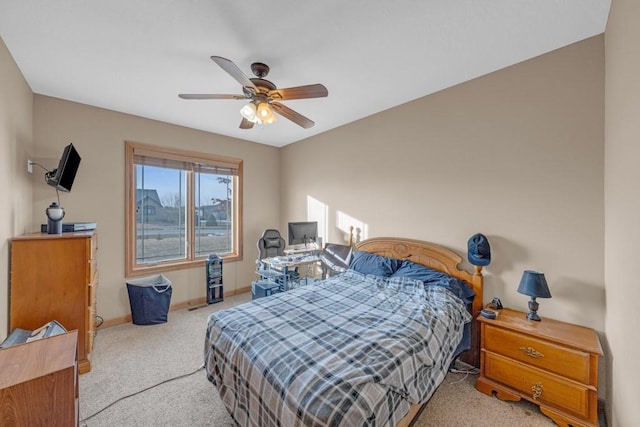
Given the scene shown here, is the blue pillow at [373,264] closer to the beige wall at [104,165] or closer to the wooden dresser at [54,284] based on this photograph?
the beige wall at [104,165]

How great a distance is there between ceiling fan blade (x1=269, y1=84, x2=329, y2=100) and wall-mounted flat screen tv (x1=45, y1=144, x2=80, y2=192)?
2066 millimetres

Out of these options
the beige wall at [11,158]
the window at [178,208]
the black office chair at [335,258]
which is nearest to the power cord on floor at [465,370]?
the black office chair at [335,258]

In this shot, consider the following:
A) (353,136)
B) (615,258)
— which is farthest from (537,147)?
(353,136)

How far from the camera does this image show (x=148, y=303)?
3254 mm

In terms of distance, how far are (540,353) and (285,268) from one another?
98.8 inches

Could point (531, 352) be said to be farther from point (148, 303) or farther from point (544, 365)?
point (148, 303)

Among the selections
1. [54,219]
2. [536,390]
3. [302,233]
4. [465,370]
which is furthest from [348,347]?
[54,219]

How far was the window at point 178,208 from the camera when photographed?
3533 millimetres

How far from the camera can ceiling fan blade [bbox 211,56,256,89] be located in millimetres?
1593

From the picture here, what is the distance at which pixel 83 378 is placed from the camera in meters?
2.24

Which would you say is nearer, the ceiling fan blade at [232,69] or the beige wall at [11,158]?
the ceiling fan blade at [232,69]

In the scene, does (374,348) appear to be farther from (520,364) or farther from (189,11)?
(189,11)

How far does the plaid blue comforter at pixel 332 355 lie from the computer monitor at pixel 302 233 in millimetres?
1323

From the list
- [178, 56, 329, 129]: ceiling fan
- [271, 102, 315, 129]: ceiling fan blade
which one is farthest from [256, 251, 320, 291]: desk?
[178, 56, 329, 129]: ceiling fan
